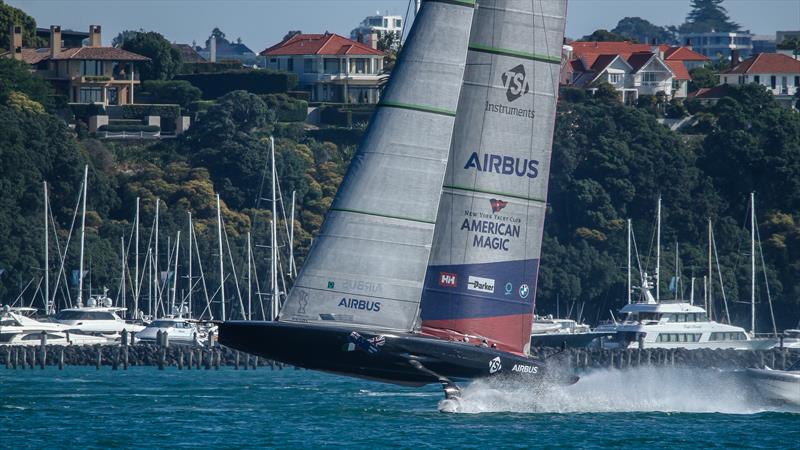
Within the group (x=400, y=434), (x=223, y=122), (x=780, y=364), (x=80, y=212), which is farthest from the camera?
(x=223, y=122)

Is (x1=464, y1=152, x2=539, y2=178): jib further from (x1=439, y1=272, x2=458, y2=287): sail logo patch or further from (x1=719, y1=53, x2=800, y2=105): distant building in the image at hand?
(x1=719, y1=53, x2=800, y2=105): distant building

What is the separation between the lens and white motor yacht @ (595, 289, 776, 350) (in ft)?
199

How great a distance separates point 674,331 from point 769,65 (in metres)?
72.5

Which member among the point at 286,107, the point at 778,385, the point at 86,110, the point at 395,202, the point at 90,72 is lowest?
the point at 778,385

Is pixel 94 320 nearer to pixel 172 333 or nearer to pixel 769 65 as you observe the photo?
Result: pixel 172 333

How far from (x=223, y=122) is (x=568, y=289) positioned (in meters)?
20.6

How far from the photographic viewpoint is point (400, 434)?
31.5 metres

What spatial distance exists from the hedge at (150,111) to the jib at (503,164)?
67.7m

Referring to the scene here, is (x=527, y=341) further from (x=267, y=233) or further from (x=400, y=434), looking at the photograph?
(x=267, y=233)

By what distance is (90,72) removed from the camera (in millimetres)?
105250

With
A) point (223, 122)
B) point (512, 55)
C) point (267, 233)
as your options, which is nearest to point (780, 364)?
point (267, 233)

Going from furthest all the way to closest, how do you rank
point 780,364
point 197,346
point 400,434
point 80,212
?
point 80,212 → point 197,346 → point 780,364 → point 400,434

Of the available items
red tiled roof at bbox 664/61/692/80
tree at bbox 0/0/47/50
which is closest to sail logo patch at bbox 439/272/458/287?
tree at bbox 0/0/47/50

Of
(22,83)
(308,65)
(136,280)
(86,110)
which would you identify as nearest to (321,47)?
(308,65)
